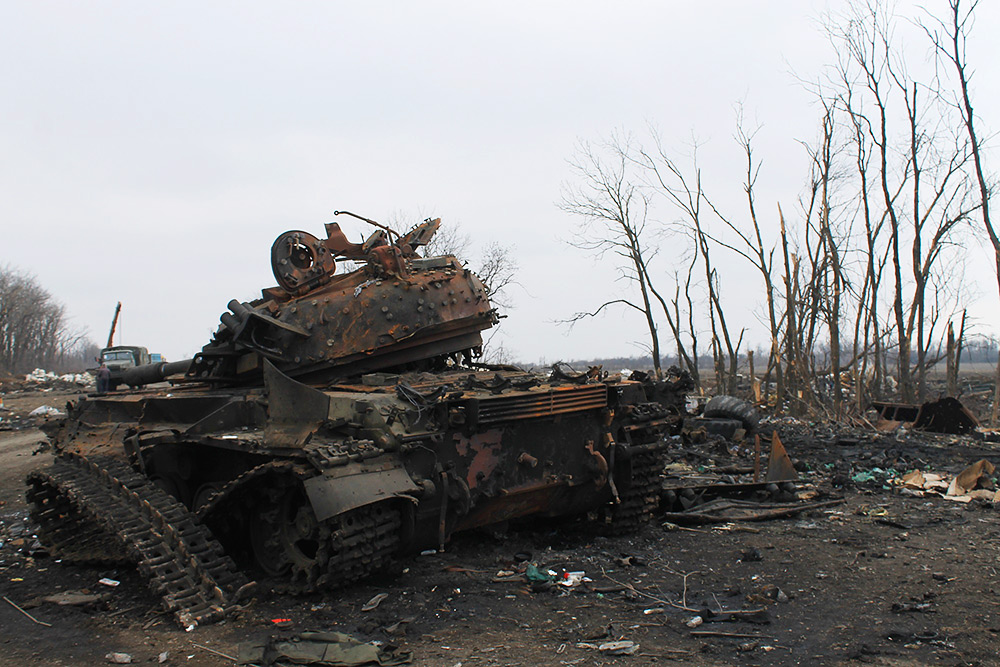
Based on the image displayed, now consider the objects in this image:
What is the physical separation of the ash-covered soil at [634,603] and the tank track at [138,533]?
0.17 m

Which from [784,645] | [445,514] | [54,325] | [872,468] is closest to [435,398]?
[445,514]

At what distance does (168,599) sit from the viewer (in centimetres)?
566

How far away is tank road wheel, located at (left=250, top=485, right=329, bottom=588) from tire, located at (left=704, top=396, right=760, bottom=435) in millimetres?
10982

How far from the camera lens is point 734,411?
1595 centimetres

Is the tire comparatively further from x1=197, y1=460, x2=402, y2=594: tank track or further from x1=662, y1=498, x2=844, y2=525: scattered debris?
x1=197, y1=460, x2=402, y2=594: tank track

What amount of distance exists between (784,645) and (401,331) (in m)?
4.15

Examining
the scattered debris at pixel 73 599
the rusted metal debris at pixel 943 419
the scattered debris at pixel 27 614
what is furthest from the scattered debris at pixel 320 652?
the rusted metal debris at pixel 943 419

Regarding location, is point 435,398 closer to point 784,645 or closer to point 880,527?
point 784,645

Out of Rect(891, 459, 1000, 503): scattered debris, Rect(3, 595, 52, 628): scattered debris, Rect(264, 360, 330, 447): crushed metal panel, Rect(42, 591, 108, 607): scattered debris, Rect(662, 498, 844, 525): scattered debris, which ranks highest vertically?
Rect(264, 360, 330, 447): crushed metal panel

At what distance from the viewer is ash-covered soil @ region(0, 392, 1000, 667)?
16.1ft

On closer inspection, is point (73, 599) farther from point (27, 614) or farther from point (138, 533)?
point (138, 533)

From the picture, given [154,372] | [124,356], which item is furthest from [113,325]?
[154,372]

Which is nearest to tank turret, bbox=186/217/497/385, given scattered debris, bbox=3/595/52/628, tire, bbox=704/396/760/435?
scattered debris, bbox=3/595/52/628

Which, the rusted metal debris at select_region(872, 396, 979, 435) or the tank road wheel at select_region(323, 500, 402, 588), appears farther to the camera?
the rusted metal debris at select_region(872, 396, 979, 435)
